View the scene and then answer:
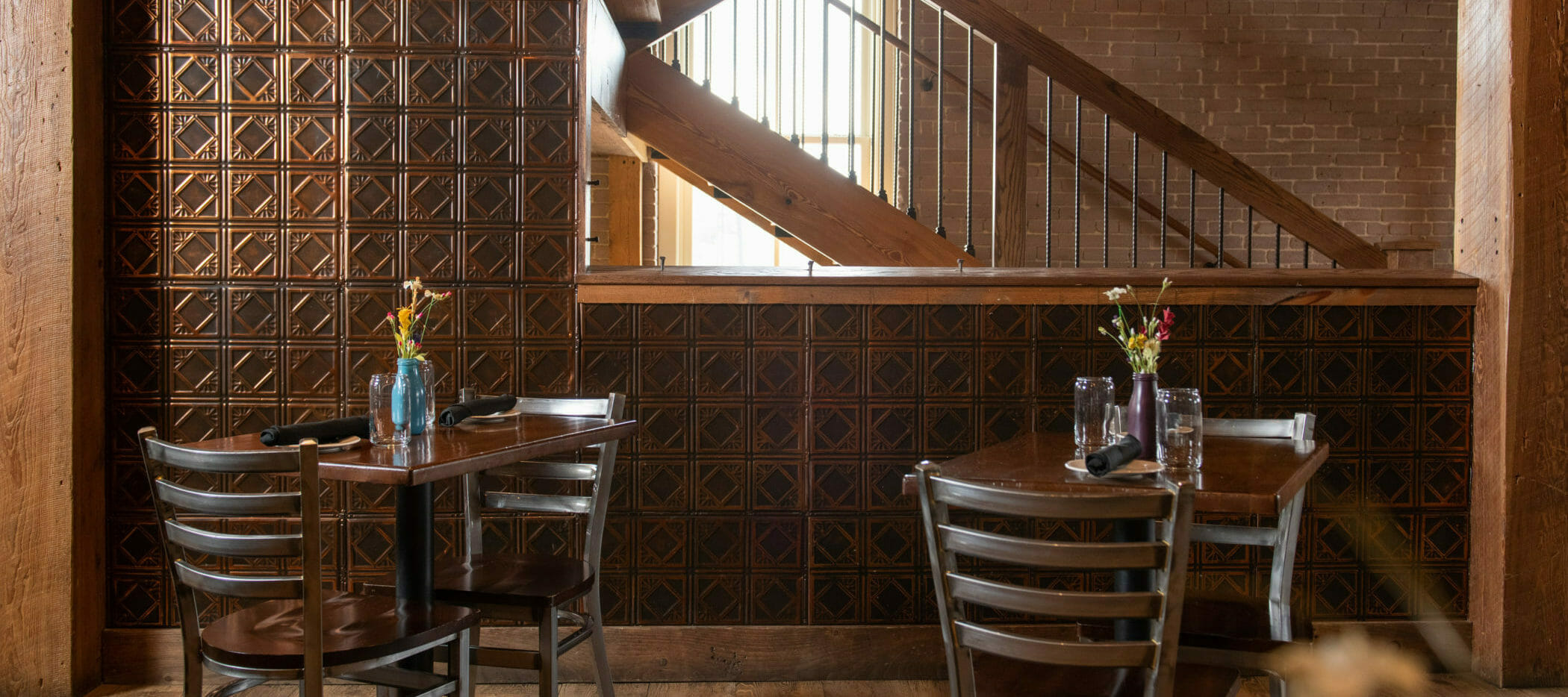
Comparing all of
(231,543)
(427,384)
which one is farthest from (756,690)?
(231,543)

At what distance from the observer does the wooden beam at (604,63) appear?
3004 millimetres

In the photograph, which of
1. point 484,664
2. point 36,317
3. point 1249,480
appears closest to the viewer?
point 1249,480

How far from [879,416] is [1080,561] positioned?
1.52 meters

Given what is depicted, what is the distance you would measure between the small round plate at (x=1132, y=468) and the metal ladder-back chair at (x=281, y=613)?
3.90ft

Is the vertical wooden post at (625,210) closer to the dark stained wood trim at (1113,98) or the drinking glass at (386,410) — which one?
the dark stained wood trim at (1113,98)

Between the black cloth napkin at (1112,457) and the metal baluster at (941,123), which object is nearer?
the black cloth napkin at (1112,457)

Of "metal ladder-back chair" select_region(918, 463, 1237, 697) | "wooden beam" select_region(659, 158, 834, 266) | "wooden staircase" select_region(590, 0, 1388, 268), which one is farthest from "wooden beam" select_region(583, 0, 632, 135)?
"metal ladder-back chair" select_region(918, 463, 1237, 697)

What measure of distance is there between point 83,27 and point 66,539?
140cm

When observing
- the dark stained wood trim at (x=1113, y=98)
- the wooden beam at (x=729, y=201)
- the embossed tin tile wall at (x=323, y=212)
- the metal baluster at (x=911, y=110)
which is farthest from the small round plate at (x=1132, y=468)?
the wooden beam at (x=729, y=201)

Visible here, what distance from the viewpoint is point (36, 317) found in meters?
2.70

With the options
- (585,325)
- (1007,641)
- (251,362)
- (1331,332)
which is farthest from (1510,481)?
(251,362)

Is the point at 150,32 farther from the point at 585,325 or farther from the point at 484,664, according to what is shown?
the point at 484,664

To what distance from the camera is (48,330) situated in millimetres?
2703

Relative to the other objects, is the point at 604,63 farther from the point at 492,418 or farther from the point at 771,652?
the point at 771,652
